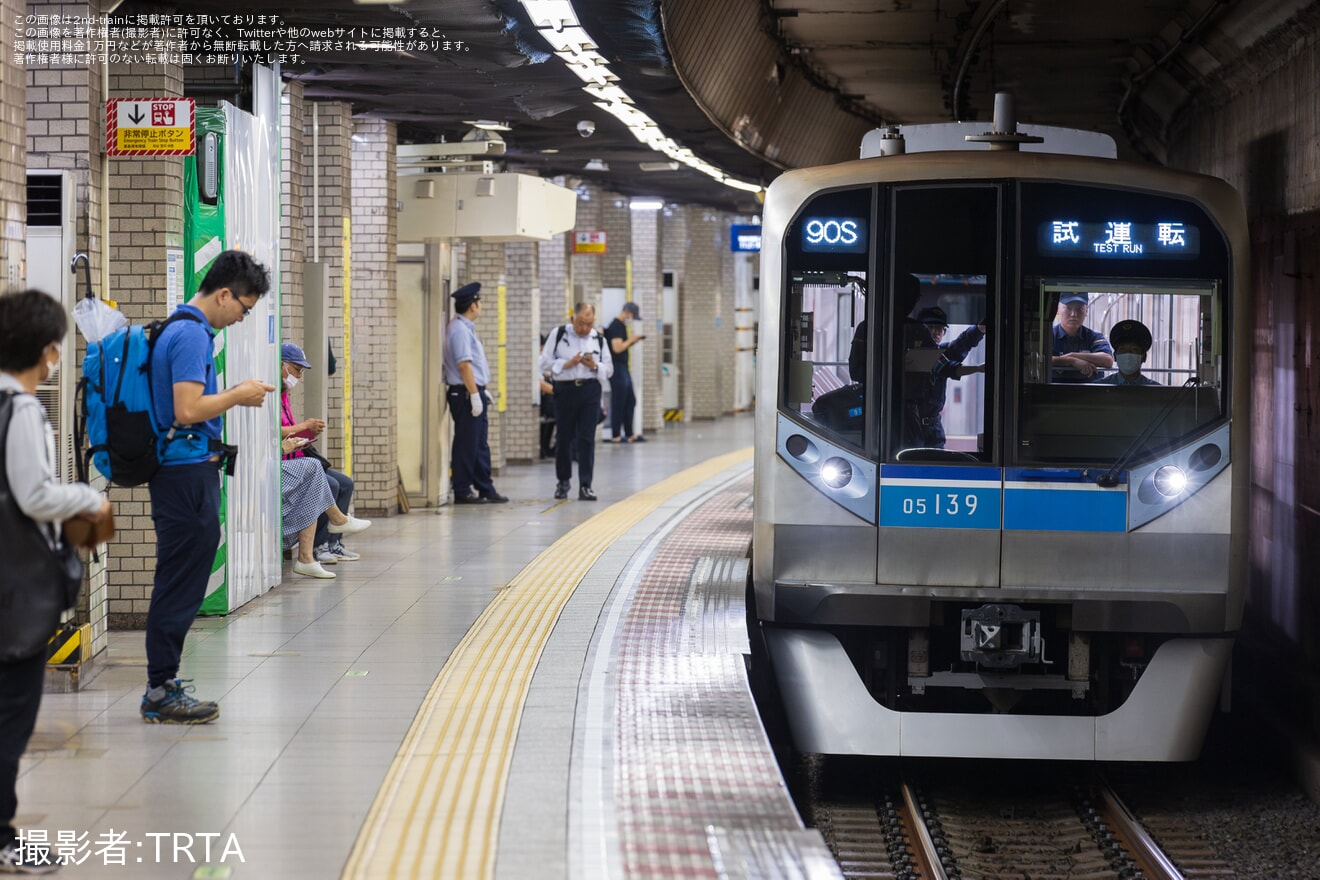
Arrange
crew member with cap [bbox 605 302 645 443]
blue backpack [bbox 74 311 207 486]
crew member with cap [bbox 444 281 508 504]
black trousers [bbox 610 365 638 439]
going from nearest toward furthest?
1. blue backpack [bbox 74 311 207 486]
2. crew member with cap [bbox 444 281 508 504]
3. crew member with cap [bbox 605 302 645 443]
4. black trousers [bbox 610 365 638 439]

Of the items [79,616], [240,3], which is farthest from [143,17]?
[79,616]

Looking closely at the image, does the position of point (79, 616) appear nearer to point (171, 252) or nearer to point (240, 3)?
point (171, 252)

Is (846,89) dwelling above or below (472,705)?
above

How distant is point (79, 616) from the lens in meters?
6.75

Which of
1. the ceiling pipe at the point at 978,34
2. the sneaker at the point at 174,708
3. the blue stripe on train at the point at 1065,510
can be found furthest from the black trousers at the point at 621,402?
the sneaker at the point at 174,708

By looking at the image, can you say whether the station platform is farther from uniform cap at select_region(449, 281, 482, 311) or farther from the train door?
uniform cap at select_region(449, 281, 482, 311)

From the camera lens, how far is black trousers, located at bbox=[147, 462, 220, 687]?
227 inches

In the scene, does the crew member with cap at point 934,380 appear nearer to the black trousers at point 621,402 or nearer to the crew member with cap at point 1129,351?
the crew member with cap at point 1129,351

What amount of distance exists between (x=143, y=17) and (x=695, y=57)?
14.2ft

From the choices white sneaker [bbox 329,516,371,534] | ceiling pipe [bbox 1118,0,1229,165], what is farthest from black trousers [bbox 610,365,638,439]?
white sneaker [bbox 329,516,371,534]

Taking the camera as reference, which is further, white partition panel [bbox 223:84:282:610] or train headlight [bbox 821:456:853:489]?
white partition panel [bbox 223:84:282:610]

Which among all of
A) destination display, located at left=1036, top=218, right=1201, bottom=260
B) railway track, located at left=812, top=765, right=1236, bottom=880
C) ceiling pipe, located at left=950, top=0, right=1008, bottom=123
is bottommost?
railway track, located at left=812, top=765, right=1236, bottom=880

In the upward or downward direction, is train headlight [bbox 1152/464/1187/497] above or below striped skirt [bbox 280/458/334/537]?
above

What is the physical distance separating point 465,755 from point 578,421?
28.9ft
